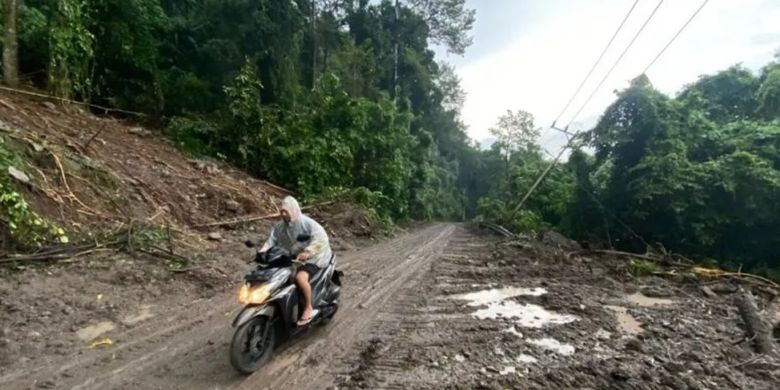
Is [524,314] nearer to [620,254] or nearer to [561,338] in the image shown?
[561,338]

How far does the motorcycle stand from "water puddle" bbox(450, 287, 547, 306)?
2.97 meters

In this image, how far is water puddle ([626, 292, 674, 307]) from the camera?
6.89m

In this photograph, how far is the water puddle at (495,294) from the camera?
6906 millimetres

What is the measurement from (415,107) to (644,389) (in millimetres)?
41171

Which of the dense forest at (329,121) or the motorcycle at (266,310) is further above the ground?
the dense forest at (329,121)

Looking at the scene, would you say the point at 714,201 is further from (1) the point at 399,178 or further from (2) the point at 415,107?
(2) the point at 415,107

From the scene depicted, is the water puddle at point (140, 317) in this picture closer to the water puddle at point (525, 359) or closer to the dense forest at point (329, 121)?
the water puddle at point (525, 359)

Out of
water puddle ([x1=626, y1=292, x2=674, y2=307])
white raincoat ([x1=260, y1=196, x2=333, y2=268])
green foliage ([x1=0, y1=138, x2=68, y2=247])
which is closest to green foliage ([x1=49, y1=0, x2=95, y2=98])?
green foliage ([x1=0, y1=138, x2=68, y2=247])

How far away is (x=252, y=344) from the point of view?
3986mm

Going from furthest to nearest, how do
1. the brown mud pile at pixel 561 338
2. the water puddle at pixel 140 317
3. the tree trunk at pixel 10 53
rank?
the tree trunk at pixel 10 53 → the water puddle at pixel 140 317 → the brown mud pile at pixel 561 338

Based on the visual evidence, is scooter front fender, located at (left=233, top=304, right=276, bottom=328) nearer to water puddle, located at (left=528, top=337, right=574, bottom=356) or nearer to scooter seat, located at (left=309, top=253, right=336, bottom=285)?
scooter seat, located at (left=309, top=253, right=336, bottom=285)

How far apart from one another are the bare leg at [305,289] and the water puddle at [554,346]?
2.51 m

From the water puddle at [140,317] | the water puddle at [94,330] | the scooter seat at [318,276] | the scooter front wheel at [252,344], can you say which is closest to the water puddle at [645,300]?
the scooter seat at [318,276]

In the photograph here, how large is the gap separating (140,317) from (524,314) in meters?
5.00
